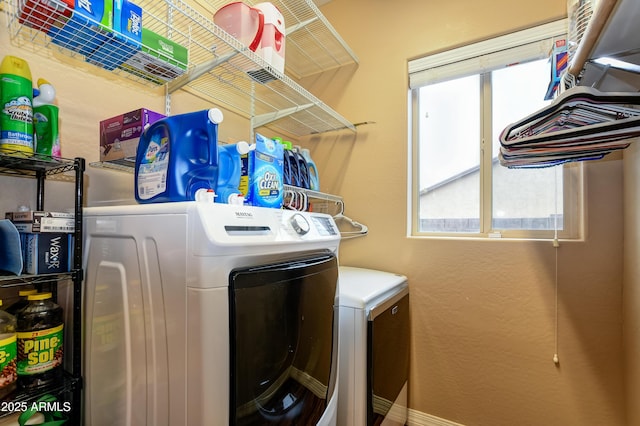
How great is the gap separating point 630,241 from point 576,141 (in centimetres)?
76

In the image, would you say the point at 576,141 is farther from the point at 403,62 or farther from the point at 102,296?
the point at 102,296

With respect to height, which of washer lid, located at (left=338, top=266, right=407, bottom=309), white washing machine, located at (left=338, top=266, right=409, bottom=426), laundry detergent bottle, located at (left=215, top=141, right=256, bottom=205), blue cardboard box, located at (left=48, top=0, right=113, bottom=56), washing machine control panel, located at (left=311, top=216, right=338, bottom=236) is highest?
blue cardboard box, located at (left=48, top=0, right=113, bottom=56)

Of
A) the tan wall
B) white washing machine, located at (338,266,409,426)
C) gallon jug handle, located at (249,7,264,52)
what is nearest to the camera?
white washing machine, located at (338,266,409,426)

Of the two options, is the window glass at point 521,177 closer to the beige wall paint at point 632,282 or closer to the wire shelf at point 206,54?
the beige wall paint at point 632,282

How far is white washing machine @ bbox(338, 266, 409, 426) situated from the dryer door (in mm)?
139

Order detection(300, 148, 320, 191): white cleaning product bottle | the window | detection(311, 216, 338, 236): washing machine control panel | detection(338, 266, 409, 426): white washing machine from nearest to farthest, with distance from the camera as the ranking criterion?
detection(311, 216, 338, 236): washing machine control panel, detection(338, 266, 409, 426): white washing machine, the window, detection(300, 148, 320, 191): white cleaning product bottle

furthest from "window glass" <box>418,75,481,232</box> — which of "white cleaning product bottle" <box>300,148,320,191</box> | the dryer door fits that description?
the dryer door

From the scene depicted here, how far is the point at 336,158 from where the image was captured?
227cm

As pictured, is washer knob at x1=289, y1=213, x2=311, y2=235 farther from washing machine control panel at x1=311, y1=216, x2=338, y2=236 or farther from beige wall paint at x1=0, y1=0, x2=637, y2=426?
beige wall paint at x1=0, y1=0, x2=637, y2=426

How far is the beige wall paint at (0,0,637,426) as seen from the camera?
4.29ft

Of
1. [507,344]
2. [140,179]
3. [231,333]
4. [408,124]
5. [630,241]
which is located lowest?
[507,344]

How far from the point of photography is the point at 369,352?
4.03ft

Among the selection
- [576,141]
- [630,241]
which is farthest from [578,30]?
[630,241]

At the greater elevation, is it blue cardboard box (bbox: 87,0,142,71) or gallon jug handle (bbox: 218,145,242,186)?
blue cardboard box (bbox: 87,0,142,71)
